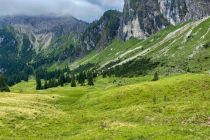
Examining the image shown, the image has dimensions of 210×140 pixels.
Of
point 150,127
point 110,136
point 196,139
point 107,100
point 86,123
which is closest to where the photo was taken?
point 196,139

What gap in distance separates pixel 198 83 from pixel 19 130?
4721 cm

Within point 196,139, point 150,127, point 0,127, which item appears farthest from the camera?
point 0,127

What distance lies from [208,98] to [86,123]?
969 inches

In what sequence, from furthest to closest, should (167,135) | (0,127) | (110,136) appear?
(0,127) → (110,136) → (167,135)

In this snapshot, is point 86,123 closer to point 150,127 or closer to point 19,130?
point 19,130

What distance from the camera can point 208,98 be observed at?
231ft

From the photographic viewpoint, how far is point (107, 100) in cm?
8488

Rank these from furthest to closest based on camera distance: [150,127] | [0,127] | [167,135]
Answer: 1. [0,127]
2. [150,127]
3. [167,135]

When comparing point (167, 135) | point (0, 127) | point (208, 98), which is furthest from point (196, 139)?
point (208, 98)

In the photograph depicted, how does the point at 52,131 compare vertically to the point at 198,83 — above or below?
below

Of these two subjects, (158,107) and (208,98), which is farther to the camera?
(208,98)

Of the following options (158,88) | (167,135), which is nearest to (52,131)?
(167,135)

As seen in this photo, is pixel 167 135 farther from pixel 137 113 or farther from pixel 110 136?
pixel 137 113

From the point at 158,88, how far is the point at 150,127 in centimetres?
4174
